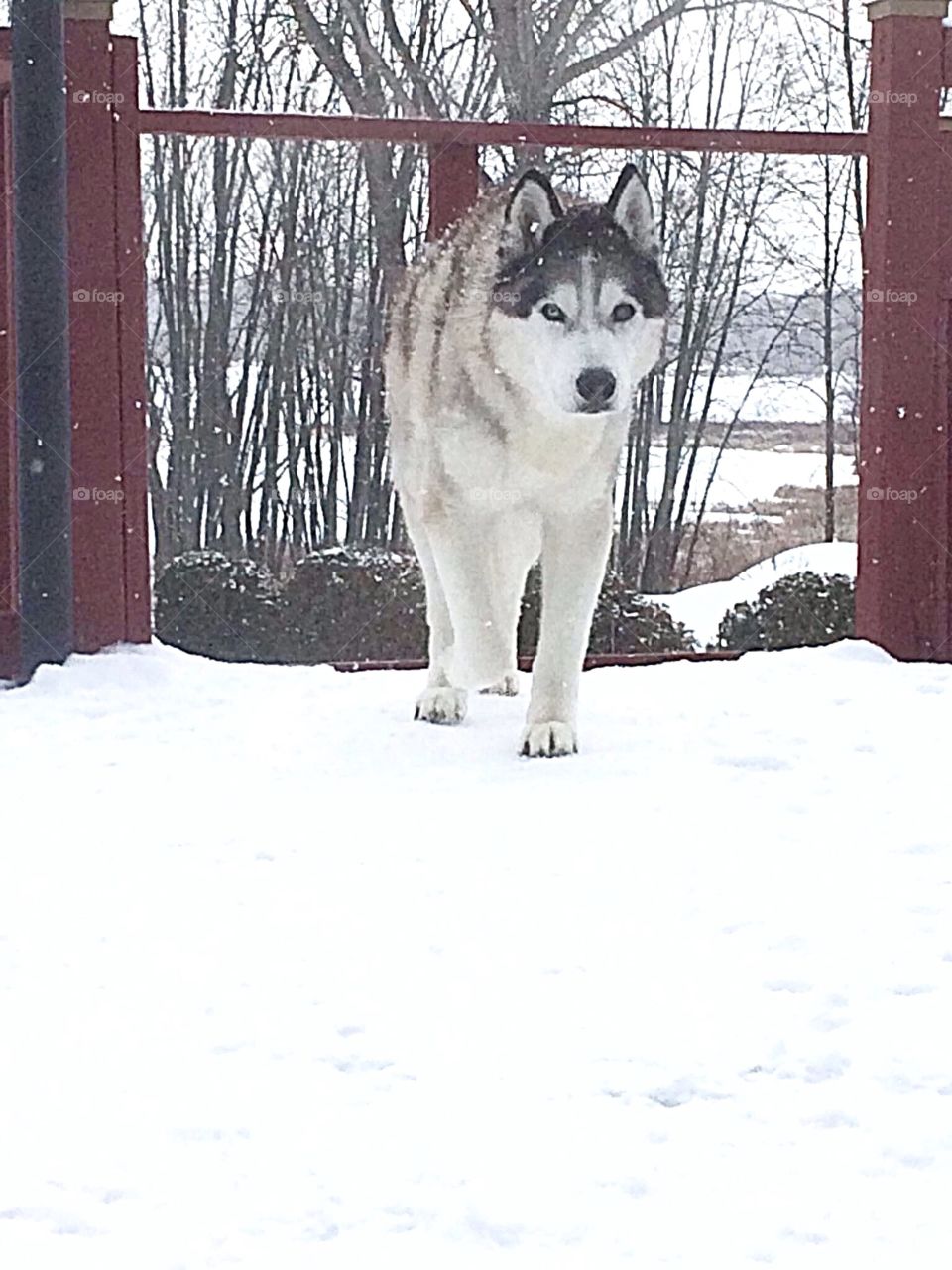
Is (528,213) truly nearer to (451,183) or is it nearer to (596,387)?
(596,387)

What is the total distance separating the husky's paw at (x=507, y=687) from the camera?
448cm

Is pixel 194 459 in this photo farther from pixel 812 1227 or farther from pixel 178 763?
pixel 812 1227

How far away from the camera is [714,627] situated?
282 inches

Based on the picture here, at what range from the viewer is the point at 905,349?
16.6 feet

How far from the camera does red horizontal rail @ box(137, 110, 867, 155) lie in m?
4.67

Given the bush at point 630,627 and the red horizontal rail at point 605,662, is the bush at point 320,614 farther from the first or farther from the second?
the red horizontal rail at point 605,662

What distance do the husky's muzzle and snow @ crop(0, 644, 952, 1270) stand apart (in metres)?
0.77

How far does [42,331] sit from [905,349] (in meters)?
2.51

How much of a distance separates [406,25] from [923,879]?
7509 millimetres

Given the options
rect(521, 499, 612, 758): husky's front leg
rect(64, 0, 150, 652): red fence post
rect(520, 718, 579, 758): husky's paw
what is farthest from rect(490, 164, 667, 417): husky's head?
rect(64, 0, 150, 652): red fence post

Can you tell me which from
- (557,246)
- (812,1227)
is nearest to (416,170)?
(557,246)

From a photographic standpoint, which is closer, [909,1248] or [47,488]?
[909,1248]

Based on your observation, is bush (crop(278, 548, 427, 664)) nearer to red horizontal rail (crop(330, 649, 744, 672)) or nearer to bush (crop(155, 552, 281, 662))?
bush (crop(155, 552, 281, 662))

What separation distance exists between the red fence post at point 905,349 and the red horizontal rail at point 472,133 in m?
0.17
